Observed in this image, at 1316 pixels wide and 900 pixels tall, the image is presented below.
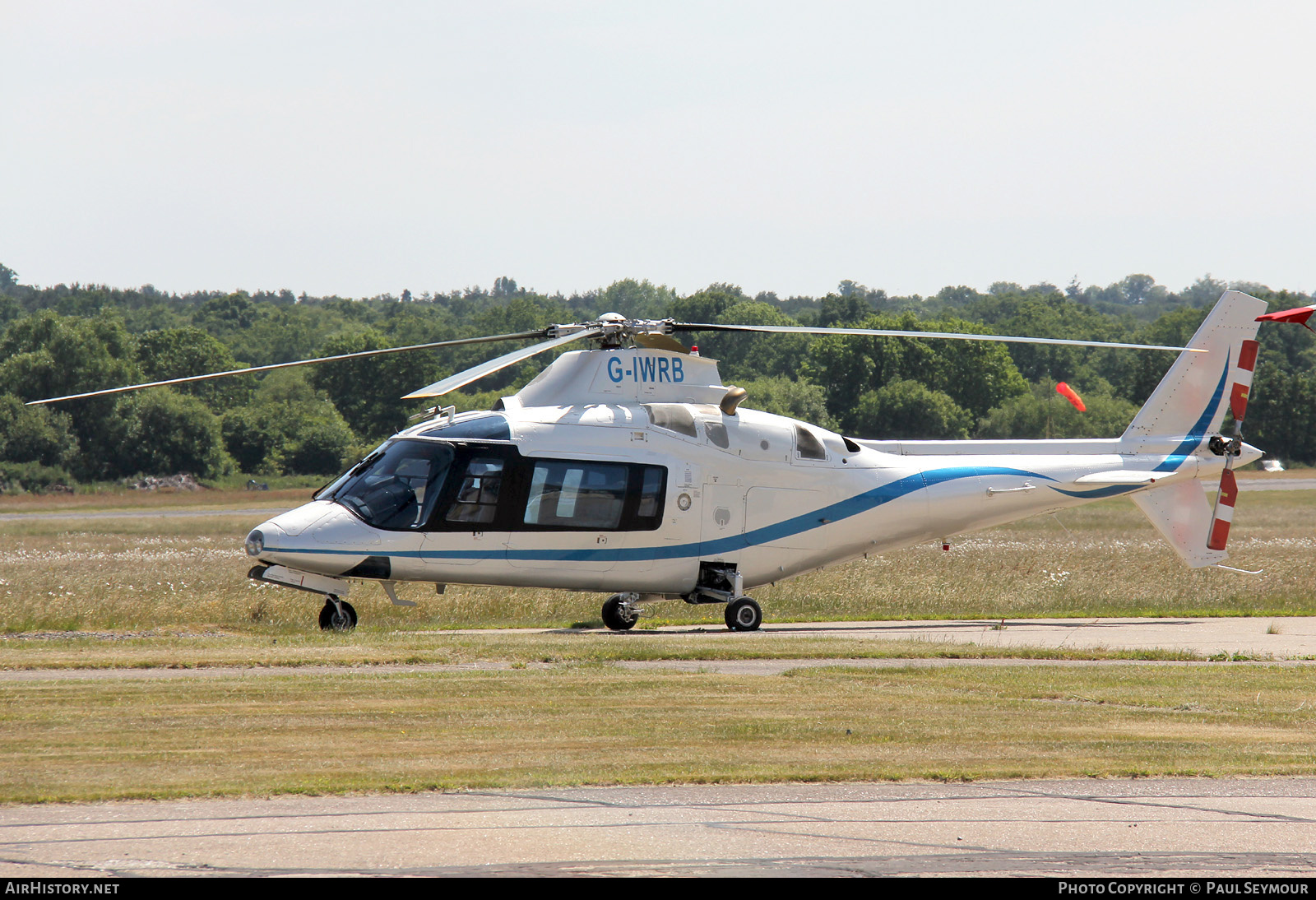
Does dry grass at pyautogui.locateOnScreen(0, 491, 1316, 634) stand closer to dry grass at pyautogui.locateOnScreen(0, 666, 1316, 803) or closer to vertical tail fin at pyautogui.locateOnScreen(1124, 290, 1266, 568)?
vertical tail fin at pyautogui.locateOnScreen(1124, 290, 1266, 568)

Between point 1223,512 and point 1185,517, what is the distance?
1.92 ft

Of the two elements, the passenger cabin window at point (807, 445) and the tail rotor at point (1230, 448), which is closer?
the passenger cabin window at point (807, 445)

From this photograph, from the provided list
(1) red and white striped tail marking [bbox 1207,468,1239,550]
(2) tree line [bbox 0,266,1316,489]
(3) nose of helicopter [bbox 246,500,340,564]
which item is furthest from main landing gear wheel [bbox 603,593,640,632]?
(2) tree line [bbox 0,266,1316,489]

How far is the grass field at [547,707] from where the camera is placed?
9094 mm

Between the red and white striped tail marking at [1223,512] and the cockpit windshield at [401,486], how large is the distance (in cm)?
1263

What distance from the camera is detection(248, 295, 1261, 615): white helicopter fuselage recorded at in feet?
57.1

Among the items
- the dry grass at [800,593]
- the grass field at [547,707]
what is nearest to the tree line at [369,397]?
the dry grass at [800,593]

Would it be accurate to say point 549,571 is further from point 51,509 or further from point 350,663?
point 51,509

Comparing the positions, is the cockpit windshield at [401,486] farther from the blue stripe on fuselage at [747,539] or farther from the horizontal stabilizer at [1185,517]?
the horizontal stabilizer at [1185,517]

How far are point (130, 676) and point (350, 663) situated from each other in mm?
2194

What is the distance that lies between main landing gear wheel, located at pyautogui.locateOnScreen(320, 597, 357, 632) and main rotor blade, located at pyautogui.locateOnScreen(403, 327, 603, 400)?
3.11 metres

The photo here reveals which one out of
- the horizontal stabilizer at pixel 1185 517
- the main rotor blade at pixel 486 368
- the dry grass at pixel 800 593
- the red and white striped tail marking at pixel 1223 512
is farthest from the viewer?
the horizontal stabilizer at pixel 1185 517
